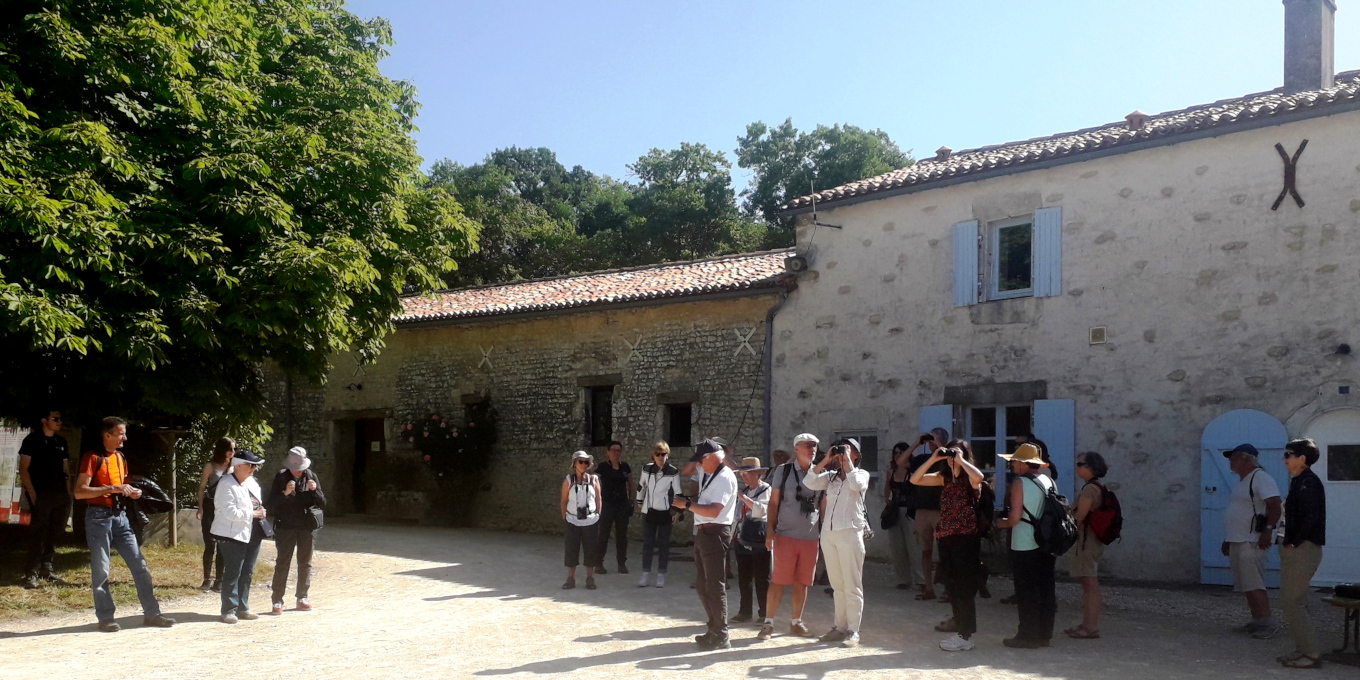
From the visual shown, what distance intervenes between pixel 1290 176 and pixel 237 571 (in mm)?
11136

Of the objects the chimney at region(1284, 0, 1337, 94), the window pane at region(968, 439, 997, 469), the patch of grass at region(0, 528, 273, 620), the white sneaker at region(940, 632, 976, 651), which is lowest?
the patch of grass at region(0, 528, 273, 620)

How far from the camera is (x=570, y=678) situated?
23.5ft

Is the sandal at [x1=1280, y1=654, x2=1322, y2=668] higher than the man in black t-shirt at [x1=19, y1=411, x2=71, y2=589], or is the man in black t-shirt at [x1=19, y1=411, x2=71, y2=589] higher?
the man in black t-shirt at [x1=19, y1=411, x2=71, y2=589]

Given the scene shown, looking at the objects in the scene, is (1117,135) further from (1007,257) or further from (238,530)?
(238,530)

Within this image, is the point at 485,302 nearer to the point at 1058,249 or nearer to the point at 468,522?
the point at 468,522

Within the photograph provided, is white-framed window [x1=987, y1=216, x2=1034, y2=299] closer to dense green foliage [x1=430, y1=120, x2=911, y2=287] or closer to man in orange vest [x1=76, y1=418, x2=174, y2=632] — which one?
man in orange vest [x1=76, y1=418, x2=174, y2=632]

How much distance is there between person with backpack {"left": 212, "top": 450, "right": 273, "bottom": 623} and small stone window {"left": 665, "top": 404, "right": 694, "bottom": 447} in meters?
8.22

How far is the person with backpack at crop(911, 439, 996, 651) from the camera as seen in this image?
8.17 metres

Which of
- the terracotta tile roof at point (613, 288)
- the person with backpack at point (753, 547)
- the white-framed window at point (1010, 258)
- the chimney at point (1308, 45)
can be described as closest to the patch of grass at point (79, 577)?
the terracotta tile roof at point (613, 288)

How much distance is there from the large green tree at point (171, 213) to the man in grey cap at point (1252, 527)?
8.41 metres

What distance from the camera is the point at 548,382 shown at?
1859cm

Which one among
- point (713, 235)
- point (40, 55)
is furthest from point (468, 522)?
point (713, 235)

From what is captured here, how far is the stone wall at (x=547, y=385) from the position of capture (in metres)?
16.4

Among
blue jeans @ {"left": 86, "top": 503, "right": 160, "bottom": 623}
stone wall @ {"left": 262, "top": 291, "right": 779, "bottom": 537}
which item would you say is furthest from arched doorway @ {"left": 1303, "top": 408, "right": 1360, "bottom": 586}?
blue jeans @ {"left": 86, "top": 503, "right": 160, "bottom": 623}
